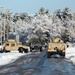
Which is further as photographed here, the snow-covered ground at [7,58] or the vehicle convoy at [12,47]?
the vehicle convoy at [12,47]

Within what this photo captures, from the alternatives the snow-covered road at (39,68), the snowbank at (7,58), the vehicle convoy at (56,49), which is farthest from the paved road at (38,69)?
the vehicle convoy at (56,49)

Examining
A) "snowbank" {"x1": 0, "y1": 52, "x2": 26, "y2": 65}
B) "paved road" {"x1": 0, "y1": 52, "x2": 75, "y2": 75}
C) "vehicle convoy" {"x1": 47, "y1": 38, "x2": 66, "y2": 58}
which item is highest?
"vehicle convoy" {"x1": 47, "y1": 38, "x2": 66, "y2": 58}

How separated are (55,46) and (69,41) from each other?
220 ft

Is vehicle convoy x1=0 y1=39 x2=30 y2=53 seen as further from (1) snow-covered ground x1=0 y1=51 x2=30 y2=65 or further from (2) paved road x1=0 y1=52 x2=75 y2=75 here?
(2) paved road x1=0 y1=52 x2=75 y2=75

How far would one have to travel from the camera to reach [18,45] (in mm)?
57500

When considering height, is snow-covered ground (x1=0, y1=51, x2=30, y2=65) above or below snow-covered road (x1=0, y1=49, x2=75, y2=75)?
above

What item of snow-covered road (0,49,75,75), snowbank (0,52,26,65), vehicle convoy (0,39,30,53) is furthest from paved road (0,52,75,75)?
vehicle convoy (0,39,30,53)

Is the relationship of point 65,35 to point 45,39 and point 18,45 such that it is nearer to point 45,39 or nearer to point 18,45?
point 45,39

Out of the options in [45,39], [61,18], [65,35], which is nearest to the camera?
[45,39]

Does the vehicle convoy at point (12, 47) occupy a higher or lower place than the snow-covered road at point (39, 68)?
higher

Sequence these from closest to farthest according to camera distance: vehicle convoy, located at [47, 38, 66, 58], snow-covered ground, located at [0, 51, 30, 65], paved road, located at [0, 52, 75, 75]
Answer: paved road, located at [0, 52, 75, 75], snow-covered ground, located at [0, 51, 30, 65], vehicle convoy, located at [47, 38, 66, 58]

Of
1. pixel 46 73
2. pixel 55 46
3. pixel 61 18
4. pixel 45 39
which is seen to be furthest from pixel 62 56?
pixel 61 18

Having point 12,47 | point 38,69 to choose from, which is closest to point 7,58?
point 12,47

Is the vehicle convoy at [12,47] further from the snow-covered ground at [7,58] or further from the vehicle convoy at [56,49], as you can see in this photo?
the vehicle convoy at [56,49]
